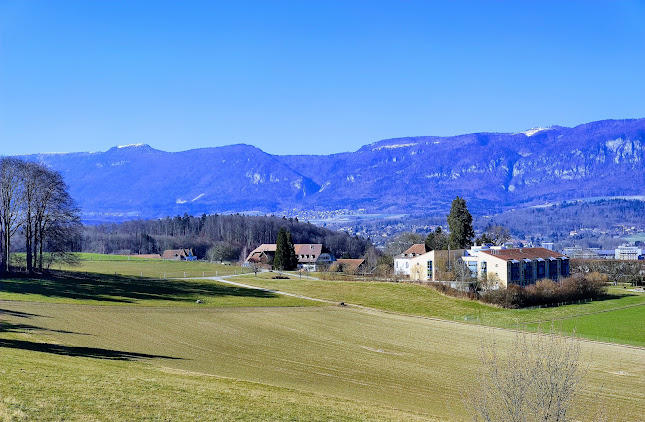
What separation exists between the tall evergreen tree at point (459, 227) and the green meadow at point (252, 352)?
84.8 ft

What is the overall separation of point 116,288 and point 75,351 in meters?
31.6

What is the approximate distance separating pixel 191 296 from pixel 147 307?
10531 mm

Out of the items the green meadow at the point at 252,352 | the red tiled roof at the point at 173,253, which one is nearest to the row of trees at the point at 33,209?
the green meadow at the point at 252,352

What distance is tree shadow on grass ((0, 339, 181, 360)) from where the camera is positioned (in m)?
28.6

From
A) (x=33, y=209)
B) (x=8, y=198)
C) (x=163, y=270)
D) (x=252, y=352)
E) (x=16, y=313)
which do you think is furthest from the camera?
(x=163, y=270)

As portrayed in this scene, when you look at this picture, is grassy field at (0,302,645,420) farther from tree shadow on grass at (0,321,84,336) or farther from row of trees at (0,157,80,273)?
row of trees at (0,157,80,273)

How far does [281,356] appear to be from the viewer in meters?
35.5

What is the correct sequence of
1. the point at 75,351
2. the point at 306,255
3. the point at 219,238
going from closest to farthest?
the point at 75,351 → the point at 306,255 → the point at 219,238

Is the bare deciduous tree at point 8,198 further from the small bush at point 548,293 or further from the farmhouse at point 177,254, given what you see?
the farmhouse at point 177,254

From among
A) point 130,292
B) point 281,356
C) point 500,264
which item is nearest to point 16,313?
point 281,356

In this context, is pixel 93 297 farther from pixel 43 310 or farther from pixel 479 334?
pixel 479 334

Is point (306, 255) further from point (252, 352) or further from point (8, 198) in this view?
point (252, 352)

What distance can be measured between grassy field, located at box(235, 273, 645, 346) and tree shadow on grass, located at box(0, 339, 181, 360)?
33.3m

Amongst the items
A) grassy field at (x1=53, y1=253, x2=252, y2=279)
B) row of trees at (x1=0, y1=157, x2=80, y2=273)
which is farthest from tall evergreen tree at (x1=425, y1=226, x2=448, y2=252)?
row of trees at (x1=0, y1=157, x2=80, y2=273)
